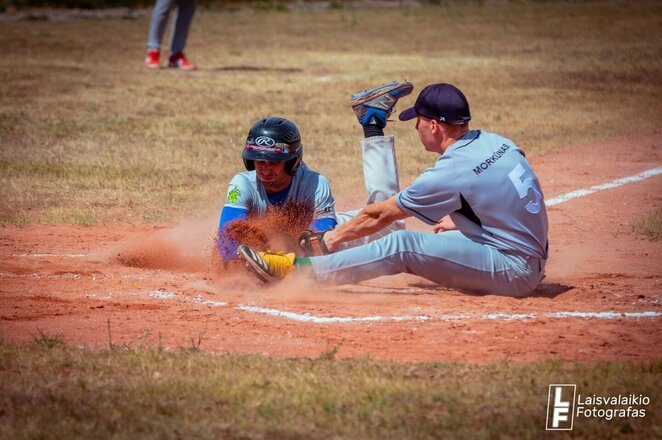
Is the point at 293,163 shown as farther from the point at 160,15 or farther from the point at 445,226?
the point at 160,15

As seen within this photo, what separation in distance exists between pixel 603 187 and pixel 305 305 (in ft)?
17.3

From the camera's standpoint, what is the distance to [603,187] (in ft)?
35.4

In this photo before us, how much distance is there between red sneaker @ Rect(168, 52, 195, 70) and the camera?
1898 centimetres

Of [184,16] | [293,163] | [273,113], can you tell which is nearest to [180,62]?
[184,16]

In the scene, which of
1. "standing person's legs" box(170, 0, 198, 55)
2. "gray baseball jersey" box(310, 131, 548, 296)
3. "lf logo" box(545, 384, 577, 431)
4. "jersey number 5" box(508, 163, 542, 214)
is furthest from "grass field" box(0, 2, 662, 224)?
"lf logo" box(545, 384, 577, 431)

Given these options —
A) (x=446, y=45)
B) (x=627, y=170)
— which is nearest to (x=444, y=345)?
(x=627, y=170)

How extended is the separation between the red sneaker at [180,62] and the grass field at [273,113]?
545mm

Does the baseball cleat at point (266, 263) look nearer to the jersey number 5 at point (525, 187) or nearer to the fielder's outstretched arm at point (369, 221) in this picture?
the fielder's outstretched arm at point (369, 221)

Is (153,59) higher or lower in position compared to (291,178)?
higher

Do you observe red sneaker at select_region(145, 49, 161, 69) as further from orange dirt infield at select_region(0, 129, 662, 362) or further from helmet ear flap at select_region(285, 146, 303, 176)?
helmet ear flap at select_region(285, 146, 303, 176)

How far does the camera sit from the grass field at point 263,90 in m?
11.0

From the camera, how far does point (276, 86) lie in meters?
17.2

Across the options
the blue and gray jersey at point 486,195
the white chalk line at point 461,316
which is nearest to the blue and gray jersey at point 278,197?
the blue and gray jersey at point 486,195

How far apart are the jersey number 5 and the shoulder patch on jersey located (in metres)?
1.92
